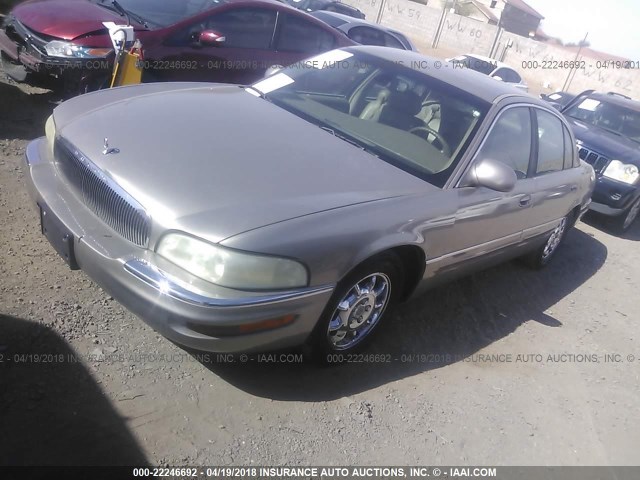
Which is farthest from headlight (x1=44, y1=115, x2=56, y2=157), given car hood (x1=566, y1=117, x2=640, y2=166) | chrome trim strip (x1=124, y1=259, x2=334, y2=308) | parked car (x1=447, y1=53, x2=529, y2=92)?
parked car (x1=447, y1=53, x2=529, y2=92)

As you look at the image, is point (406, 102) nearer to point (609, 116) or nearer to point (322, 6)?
point (609, 116)

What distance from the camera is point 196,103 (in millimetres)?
3613

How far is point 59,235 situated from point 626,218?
698cm

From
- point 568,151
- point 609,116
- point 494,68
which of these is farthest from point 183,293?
point 494,68

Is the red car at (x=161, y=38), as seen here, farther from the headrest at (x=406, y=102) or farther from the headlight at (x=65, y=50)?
the headrest at (x=406, y=102)

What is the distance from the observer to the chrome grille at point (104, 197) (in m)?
2.61

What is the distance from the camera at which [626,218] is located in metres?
7.37

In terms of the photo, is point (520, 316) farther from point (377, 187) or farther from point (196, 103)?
point (196, 103)

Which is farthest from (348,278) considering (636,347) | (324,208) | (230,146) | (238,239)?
(636,347)

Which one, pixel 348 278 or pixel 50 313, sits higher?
pixel 348 278

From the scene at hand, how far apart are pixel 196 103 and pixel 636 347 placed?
12.9ft

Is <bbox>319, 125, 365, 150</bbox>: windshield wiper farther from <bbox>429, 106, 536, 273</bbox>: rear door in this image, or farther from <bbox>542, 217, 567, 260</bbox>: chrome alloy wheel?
<bbox>542, 217, 567, 260</bbox>: chrome alloy wheel

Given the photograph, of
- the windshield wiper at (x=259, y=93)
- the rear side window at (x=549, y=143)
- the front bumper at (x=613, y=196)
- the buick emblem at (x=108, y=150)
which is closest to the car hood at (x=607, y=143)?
the front bumper at (x=613, y=196)

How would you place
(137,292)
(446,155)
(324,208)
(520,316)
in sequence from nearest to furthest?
(137,292)
(324,208)
(446,155)
(520,316)
